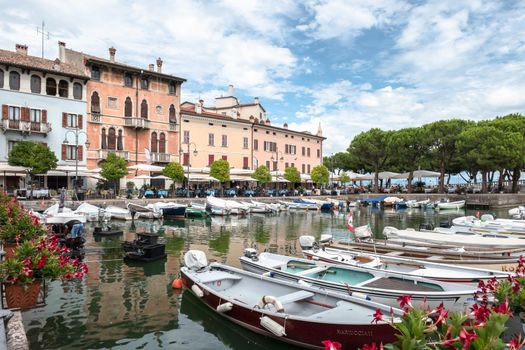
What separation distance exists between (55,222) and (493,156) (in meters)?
52.8

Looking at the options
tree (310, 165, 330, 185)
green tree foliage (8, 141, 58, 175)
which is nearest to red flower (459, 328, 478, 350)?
green tree foliage (8, 141, 58, 175)

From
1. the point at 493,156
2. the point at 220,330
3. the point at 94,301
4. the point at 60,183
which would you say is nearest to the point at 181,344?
the point at 220,330

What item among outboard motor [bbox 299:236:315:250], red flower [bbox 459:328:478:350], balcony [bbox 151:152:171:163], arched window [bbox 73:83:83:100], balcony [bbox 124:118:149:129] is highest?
arched window [bbox 73:83:83:100]

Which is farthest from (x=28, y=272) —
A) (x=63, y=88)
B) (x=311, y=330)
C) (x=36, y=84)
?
(x=63, y=88)

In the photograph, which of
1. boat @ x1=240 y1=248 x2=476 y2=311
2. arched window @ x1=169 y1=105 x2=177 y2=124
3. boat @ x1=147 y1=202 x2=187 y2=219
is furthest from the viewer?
arched window @ x1=169 y1=105 x2=177 y2=124

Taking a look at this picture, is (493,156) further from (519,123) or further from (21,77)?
(21,77)

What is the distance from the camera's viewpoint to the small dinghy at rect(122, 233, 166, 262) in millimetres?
16984

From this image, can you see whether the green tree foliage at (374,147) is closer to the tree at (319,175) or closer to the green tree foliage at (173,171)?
the tree at (319,175)

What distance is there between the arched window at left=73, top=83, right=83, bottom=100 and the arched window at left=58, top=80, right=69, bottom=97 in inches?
30.5

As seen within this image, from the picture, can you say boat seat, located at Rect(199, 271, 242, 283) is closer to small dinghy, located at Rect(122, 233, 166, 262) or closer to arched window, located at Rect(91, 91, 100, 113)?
small dinghy, located at Rect(122, 233, 166, 262)

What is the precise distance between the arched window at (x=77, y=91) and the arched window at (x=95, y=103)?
1.37 m

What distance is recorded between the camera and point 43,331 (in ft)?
31.6

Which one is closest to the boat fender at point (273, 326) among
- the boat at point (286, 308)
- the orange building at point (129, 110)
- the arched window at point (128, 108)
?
the boat at point (286, 308)

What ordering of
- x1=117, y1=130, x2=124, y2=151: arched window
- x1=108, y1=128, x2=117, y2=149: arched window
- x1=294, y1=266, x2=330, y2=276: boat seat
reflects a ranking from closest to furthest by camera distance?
x1=294, y1=266, x2=330, y2=276: boat seat < x1=108, y1=128, x2=117, y2=149: arched window < x1=117, y1=130, x2=124, y2=151: arched window
